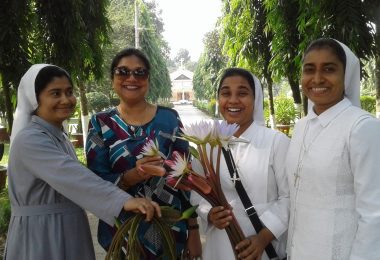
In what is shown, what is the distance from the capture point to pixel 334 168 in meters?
1.72

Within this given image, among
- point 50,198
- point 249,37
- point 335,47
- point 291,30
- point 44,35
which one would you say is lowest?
point 50,198

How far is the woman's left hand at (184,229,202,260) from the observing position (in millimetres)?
2488

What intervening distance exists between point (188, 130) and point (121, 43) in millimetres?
24548

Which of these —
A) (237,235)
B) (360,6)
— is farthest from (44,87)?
(360,6)

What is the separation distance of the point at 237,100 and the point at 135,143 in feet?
2.14

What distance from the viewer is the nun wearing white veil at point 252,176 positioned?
210cm

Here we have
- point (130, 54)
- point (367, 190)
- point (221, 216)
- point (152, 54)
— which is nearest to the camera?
point (367, 190)

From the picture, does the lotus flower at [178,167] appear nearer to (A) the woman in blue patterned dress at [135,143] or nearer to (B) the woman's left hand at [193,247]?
(A) the woman in blue patterned dress at [135,143]

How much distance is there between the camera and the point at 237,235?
2.04m

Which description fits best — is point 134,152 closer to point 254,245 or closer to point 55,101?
point 55,101

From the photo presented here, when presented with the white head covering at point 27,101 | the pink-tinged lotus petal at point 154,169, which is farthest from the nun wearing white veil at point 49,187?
the pink-tinged lotus petal at point 154,169

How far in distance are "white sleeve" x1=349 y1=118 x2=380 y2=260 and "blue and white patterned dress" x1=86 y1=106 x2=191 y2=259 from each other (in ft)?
3.47

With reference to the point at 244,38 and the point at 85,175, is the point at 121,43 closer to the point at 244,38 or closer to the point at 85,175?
the point at 244,38

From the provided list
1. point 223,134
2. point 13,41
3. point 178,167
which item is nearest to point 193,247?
point 178,167
